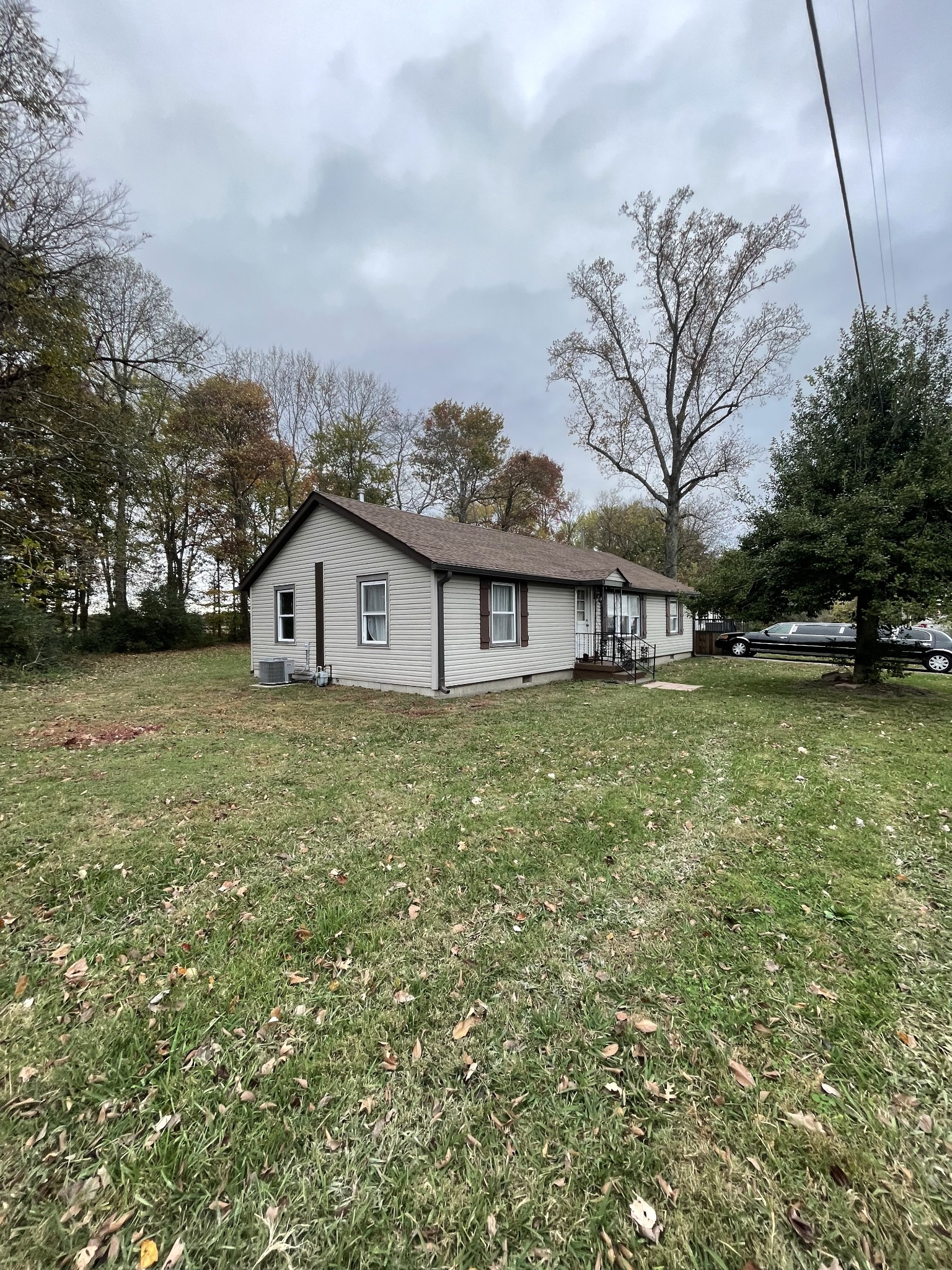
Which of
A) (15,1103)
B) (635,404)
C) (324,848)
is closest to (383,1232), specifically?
(15,1103)

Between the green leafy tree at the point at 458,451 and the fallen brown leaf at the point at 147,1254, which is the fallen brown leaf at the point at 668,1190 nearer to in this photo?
the fallen brown leaf at the point at 147,1254

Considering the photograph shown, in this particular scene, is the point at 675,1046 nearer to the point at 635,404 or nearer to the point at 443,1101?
the point at 443,1101


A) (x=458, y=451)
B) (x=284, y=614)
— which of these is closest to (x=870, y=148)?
(x=284, y=614)

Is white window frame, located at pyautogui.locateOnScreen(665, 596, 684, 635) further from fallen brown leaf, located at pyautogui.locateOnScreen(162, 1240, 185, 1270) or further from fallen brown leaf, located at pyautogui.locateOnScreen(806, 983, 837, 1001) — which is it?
fallen brown leaf, located at pyautogui.locateOnScreen(162, 1240, 185, 1270)

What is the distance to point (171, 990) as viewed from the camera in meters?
2.59

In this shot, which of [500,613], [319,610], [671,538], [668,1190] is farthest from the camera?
[671,538]

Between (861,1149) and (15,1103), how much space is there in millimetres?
3212

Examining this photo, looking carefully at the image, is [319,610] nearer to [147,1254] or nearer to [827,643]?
[147,1254]

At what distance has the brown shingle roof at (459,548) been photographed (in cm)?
1073

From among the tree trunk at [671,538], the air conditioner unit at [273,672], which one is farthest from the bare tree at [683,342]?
the air conditioner unit at [273,672]

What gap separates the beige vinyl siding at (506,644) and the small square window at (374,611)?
65.3 inches

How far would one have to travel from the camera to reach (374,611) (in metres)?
11.6

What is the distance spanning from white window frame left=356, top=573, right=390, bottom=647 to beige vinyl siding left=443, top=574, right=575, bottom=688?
1.56 m

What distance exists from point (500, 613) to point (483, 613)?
67 centimetres
